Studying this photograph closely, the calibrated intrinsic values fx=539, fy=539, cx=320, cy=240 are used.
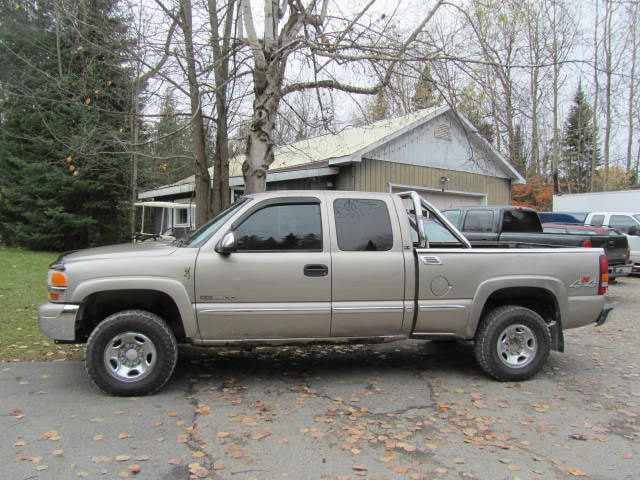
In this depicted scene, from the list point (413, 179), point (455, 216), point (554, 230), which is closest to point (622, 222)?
point (554, 230)

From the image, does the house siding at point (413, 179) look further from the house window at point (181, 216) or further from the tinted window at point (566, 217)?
the house window at point (181, 216)

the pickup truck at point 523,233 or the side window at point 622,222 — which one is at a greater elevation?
the side window at point 622,222

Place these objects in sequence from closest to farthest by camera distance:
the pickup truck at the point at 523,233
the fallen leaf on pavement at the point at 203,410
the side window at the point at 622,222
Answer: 1. the fallen leaf on pavement at the point at 203,410
2. the pickup truck at the point at 523,233
3. the side window at the point at 622,222

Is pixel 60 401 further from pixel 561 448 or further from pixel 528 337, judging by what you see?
pixel 528 337

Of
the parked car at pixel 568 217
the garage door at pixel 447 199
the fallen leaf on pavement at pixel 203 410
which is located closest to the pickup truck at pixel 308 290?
the fallen leaf on pavement at pixel 203 410

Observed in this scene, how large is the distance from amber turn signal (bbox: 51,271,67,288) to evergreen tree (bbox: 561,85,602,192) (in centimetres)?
3436

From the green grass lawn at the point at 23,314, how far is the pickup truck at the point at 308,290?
5.71 feet

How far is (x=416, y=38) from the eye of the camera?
8156 millimetres

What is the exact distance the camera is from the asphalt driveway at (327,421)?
143 inches

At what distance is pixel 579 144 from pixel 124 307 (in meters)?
38.3

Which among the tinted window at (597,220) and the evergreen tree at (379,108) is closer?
the evergreen tree at (379,108)

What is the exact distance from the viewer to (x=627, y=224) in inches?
617

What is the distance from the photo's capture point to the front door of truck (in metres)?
4.88

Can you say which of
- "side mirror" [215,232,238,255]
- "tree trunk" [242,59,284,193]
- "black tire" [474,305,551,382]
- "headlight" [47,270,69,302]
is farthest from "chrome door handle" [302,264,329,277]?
"tree trunk" [242,59,284,193]
